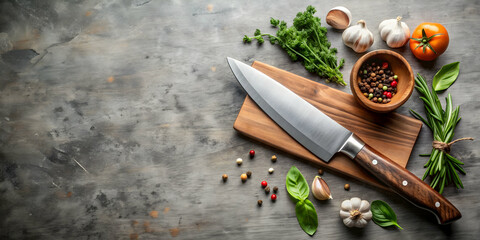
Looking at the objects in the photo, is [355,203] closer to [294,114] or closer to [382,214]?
[382,214]

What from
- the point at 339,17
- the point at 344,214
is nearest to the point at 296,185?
the point at 344,214

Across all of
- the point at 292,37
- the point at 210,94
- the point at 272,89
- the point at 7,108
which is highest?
the point at 292,37

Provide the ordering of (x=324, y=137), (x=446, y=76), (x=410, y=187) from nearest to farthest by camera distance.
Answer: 1. (x=410, y=187)
2. (x=324, y=137)
3. (x=446, y=76)

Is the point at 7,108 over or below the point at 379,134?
below

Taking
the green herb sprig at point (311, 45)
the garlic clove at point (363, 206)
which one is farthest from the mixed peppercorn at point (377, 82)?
the garlic clove at point (363, 206)

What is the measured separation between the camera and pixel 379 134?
1.60 meters

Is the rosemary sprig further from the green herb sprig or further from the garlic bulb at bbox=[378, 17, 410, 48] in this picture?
the green herb sprig

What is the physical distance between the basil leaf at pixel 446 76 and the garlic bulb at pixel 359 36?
36cm

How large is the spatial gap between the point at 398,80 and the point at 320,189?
24.0 inches

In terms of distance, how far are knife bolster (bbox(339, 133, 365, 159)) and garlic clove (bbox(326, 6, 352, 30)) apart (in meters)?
0.57

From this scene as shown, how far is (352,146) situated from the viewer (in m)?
1.52

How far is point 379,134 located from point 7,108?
6.05 feet

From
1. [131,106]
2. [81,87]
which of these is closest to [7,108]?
[81,87]

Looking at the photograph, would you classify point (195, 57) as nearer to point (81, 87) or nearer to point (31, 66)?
point (81, 87)
